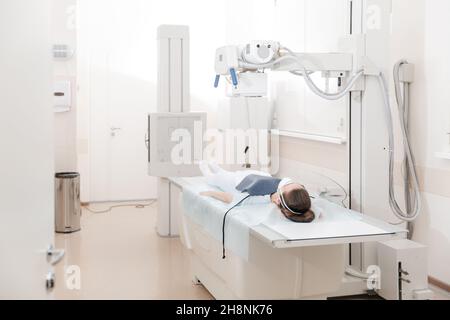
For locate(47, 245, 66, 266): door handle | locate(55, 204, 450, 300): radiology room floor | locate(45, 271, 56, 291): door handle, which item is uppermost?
locate(47, 245, 66, 266): door handle

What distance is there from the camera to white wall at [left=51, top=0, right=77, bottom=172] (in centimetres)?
482

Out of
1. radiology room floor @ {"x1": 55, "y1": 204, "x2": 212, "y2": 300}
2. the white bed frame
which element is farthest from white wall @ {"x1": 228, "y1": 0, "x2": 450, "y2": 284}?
radiology room floor @ {"x1": 55, "y1": 204, "x2": 212, "y2": 300}

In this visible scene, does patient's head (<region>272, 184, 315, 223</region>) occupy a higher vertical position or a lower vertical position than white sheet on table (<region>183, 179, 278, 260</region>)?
higher

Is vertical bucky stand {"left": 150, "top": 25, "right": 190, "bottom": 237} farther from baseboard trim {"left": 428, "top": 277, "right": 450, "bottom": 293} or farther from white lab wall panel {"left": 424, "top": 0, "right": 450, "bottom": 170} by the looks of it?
baseboard trim {"left": 428, "top": 277, "right": 450, "bottom": 293}

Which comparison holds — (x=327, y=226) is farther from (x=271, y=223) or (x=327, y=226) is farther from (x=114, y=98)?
(x=114, y=98)

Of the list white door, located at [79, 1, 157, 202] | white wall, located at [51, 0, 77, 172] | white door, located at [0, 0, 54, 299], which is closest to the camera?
white door, located at [0, 0, 54, 299]

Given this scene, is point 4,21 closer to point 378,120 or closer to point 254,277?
point 254,277

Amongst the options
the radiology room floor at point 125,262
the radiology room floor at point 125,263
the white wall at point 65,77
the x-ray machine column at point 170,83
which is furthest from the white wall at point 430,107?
the white wall at point 65,77

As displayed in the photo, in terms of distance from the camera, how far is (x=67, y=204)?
15.1ft

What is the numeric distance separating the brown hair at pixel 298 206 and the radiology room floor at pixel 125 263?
995 millimetres

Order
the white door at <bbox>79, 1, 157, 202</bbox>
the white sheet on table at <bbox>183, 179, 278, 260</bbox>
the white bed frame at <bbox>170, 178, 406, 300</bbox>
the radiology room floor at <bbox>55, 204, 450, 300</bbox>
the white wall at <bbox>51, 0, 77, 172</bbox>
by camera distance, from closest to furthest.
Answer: the white sheet on table at <bbox>183, 179, 278, 260</bbox> < the white bed frame at <bbox>170, 178, 406, 300</bbox> < the radiology room floor at <bbox>55, 204, 450, 300</bbox> < the white wall at <bbox>51, 0, 77, 172</bbox> < the white door at <bbox>79, 1, 157, 202</bbox>

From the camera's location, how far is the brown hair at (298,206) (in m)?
2.29

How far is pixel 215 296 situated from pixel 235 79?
129 centimetres

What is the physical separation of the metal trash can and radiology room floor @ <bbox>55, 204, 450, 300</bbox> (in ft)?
0.35
